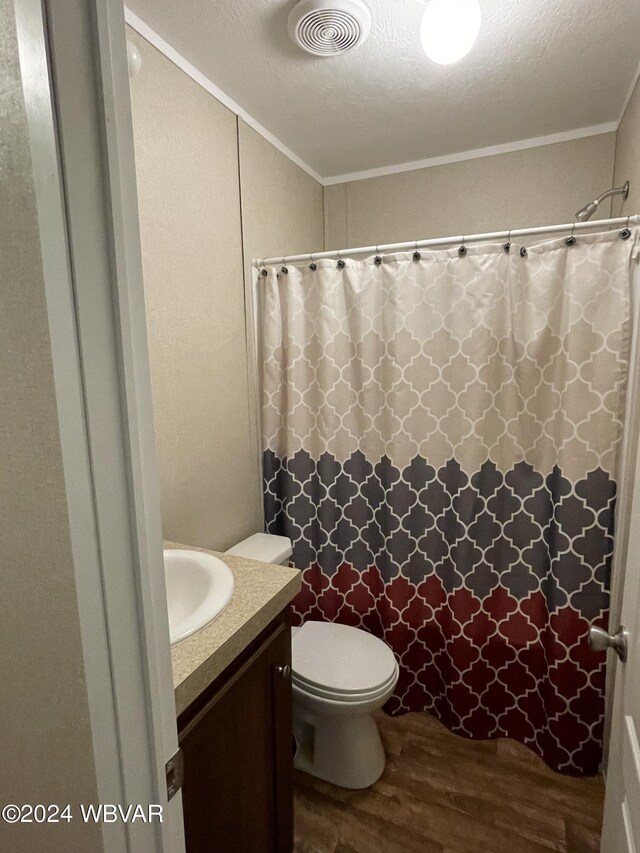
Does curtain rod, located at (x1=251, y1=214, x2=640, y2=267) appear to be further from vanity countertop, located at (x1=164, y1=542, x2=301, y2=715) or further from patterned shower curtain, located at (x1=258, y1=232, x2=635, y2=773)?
vanity countertop, located at (x1=164, y1=542, x2=301, y2=715)

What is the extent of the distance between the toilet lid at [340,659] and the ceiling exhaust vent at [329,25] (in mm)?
1958

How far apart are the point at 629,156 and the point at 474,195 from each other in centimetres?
64

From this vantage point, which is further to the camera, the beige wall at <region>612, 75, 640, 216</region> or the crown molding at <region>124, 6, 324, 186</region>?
the beige wall at <region>612, 75, 640, 216</region>

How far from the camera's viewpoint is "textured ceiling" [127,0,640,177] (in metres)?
1.30

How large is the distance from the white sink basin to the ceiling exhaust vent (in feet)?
5.03

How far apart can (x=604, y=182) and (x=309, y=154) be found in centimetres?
130

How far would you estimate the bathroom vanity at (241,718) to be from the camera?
88cm

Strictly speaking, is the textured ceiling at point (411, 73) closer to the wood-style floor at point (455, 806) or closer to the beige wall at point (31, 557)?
the beige wall at point (31, 557)

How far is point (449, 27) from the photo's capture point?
1.23 m

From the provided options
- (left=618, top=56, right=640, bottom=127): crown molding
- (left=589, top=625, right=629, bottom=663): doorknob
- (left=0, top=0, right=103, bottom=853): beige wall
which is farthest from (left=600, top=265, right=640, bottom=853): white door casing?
(left=618, top=56, right=640, bottom=127): crown molding

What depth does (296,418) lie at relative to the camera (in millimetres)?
1932

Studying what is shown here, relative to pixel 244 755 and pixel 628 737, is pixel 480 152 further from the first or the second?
pixel 244 755

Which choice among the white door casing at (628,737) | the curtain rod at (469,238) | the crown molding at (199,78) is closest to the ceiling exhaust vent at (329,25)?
the crown molding at (199,78)

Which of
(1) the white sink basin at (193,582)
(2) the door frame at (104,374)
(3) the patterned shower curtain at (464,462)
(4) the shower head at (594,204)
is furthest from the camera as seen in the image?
(4) the shower head at (594,204)
